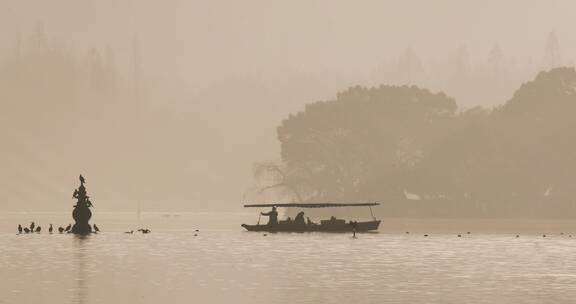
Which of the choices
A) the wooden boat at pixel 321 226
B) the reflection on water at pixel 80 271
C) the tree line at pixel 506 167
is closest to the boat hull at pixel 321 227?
the wooden boat at pixel 321 226

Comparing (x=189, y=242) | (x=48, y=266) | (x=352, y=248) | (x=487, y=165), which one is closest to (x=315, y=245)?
(x=352, y=248)

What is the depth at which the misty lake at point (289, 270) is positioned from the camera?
63.6m

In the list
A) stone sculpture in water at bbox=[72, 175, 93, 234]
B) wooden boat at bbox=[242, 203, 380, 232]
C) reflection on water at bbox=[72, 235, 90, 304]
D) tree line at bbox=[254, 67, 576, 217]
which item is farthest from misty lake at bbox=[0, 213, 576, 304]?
tree line at bbox=[254, 67, 576, 217]

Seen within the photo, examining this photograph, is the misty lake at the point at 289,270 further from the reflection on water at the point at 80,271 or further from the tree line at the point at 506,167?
the tree line at the point at 506,167

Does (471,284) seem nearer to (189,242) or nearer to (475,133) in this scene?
(189,242)

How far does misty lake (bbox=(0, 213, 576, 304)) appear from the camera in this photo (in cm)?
6359

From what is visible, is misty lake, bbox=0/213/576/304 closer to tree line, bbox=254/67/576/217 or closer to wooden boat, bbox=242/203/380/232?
wooden boat, bbox=242/203/380/232

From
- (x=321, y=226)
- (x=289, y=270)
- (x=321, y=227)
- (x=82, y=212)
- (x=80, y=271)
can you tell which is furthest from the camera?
(x=321, y=226)

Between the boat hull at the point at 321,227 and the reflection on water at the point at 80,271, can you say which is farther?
the boat hull at the point at 321,227

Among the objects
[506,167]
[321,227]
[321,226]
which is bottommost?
[321,227]

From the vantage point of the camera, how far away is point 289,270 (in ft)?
270

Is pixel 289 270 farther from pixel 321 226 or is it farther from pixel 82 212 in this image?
pixel 321 226

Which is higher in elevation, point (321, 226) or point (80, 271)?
point (321, 226)

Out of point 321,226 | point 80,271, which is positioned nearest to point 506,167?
point 321,226
